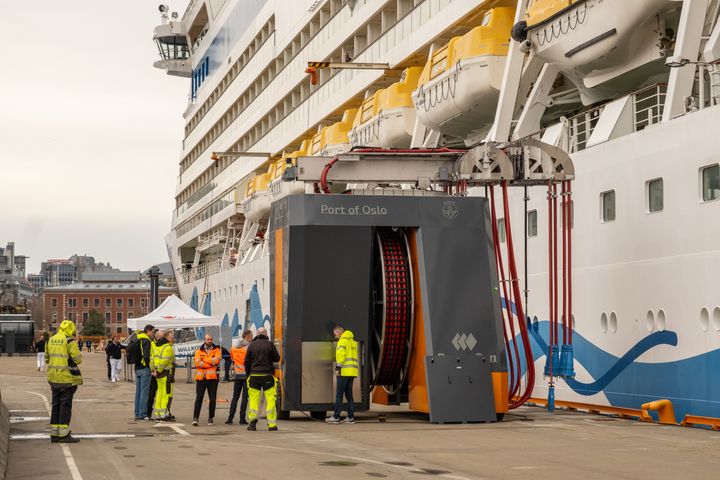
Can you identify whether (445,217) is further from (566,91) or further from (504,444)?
(566,91)

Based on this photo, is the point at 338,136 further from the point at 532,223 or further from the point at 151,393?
the point at 151,393

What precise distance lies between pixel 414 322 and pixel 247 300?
2512cm

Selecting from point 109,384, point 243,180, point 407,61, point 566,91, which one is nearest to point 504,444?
point 566,91

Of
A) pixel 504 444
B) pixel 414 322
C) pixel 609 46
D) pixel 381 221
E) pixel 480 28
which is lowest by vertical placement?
pixel 504 444

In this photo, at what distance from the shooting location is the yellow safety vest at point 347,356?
17.6 metres

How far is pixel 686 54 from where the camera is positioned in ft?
56.7

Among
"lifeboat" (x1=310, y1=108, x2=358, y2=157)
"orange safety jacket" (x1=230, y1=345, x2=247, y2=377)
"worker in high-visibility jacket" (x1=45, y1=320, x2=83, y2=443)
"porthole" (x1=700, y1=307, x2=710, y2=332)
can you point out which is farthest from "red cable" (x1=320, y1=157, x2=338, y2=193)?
"lifeboat" (x1=310, y1=108, x2=358, y2=157)

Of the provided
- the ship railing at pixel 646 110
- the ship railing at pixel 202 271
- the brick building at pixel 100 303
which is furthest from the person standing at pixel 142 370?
the brick building at pixel 100 303

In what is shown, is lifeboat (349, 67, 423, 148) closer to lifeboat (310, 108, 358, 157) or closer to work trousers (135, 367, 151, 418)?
lifeboat (310, 108, 358, 157)

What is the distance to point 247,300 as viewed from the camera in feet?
141

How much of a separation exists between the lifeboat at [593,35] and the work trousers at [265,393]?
7.81 m

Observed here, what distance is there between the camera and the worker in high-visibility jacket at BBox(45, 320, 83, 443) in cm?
1519

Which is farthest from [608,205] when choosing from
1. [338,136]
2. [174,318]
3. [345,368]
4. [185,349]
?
[185,349]

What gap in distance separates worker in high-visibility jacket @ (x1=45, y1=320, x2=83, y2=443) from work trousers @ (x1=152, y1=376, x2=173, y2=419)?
127 inches
